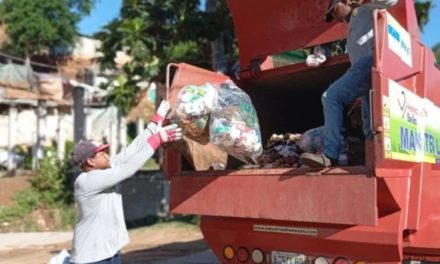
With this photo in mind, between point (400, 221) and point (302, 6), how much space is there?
6.17 ft

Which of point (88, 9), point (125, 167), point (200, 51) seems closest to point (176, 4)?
point (200, 51)

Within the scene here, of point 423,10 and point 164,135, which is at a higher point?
point 423,10

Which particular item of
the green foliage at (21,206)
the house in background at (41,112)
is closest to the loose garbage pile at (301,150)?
the green foliage at (21,206)

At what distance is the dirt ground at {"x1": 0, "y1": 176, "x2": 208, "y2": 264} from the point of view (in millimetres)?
8328

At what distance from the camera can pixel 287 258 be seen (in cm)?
367

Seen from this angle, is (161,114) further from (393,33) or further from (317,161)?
(393,33)

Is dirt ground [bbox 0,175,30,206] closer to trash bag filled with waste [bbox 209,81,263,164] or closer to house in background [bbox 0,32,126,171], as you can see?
house in background [bbox 0,32,126,171]

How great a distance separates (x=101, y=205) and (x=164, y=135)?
1.98ft

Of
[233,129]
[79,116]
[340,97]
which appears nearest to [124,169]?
[233,129]

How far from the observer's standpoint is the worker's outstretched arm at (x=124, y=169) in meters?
3.67

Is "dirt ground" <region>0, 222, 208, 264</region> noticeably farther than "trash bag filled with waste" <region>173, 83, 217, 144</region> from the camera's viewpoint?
Yes

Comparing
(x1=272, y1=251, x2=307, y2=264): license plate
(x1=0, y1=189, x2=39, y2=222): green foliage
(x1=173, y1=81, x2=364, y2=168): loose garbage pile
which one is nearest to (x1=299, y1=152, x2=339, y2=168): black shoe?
(x1=173, y1=81, x2=364, y2=168): loose garbage pile

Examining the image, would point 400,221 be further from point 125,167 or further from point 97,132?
point 97,132

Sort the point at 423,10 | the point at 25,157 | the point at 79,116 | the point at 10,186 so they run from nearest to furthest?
1. the point at 423,10
2. the point at 10,186
3. the point at 79,116
4. the point at 25,157
